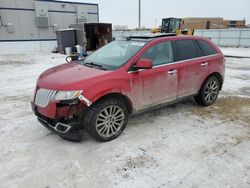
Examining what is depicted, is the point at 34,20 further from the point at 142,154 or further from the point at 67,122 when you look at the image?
the point at 142,154

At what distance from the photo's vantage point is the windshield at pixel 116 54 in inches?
141

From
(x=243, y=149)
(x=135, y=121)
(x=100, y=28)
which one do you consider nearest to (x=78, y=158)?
(x=135, y=121)

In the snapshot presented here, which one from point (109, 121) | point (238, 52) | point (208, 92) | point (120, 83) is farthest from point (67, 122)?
point (238, 52)

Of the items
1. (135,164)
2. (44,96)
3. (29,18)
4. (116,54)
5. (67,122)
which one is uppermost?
(29,18)

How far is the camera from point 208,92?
15.8 feet

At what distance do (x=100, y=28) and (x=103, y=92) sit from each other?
15922 millimetres

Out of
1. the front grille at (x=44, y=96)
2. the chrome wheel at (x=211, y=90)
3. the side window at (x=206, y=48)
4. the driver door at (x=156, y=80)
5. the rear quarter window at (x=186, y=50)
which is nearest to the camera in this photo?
the front grille at (x=44, y=96)

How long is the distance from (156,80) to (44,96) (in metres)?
1.91

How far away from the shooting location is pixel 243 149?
318cm

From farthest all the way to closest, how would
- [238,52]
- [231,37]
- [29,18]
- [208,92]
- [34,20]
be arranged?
[231,37] < [34,20] < [29,18] < [238,52] < [208,92]

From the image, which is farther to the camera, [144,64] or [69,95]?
[144,64]

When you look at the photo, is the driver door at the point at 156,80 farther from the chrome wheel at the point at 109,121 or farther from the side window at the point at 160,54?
the chrome wheel at the point at 109,121

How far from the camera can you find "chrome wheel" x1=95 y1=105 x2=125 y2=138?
325 cm

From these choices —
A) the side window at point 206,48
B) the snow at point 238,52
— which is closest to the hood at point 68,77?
the side window at point 206,48
